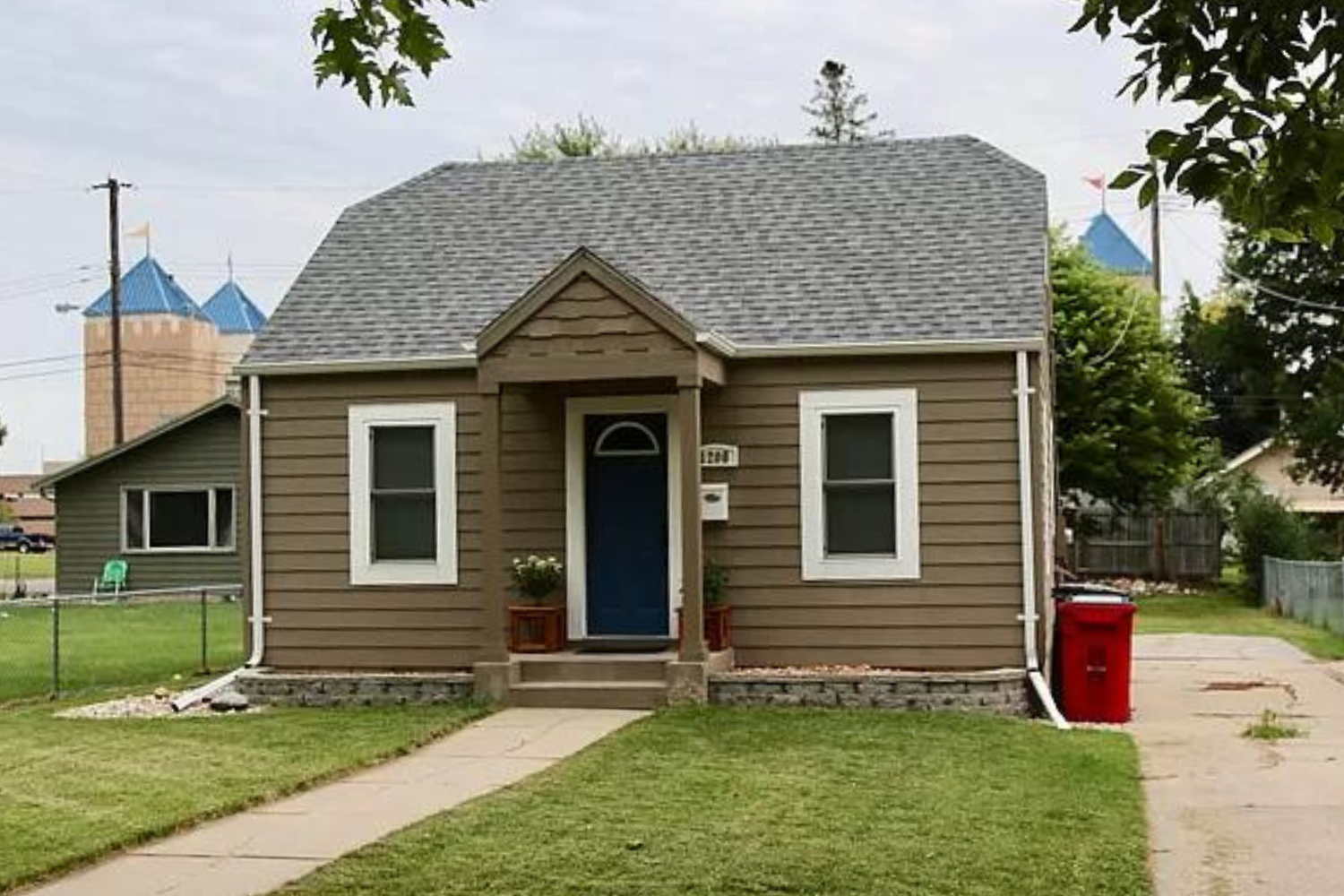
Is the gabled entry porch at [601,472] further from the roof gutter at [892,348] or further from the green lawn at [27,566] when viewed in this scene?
the green lawn at [27,566]

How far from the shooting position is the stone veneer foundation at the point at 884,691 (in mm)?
14234

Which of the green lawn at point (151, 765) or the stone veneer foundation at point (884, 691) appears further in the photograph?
the stone veneer foundation at point (884, 691)

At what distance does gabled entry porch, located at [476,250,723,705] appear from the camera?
14.4 metres

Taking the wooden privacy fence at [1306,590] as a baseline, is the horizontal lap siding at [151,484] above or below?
above

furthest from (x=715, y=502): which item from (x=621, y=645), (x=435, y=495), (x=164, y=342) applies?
(x=164, y=342)

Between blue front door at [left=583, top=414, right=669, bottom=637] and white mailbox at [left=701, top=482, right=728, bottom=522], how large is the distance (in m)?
0.59

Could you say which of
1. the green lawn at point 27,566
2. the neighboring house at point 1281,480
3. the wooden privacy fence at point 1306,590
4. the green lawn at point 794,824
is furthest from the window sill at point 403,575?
the neighboring house at point 1281,480

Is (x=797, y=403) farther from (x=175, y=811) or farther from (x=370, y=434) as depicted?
(x=175, y=811)

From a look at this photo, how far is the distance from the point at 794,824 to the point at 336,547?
7.89 metres

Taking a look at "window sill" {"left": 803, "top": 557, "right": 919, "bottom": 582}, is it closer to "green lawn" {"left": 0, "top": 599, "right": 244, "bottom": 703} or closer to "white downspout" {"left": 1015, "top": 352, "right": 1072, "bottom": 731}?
"white downspout" {"left": 1015, "top": 352, "right": 1072, "bottom": 731}

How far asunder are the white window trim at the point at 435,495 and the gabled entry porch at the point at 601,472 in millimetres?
479

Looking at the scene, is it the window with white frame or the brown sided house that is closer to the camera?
the brown sided house

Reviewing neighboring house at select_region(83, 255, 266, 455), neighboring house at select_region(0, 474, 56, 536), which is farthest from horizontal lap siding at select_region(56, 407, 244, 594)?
neighboring house at select_region(0, 474, 56, 536)

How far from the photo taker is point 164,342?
63.6m
